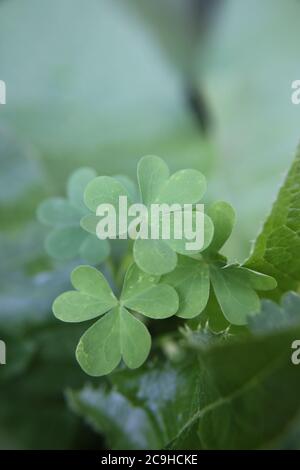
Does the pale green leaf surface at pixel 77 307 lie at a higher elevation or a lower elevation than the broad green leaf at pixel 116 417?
higher

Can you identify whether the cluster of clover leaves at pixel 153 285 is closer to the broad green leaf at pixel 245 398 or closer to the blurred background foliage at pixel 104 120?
the broad green leaf at pixel 245 398

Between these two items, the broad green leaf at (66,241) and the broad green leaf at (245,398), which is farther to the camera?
the broad green leaf at (66,241)

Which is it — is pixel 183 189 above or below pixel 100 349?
above

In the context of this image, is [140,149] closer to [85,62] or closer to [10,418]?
[85,62]

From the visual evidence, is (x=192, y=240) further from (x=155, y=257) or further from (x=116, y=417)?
(x=116, y=417)

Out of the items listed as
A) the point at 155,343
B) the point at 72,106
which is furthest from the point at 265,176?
the point at 155,343

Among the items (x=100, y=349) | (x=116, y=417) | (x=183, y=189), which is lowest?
(x=116, y=417)

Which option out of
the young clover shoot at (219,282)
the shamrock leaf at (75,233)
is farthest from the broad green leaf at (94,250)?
the young clover shoot at (219,282)

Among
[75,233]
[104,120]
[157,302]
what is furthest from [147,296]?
[104,120]
